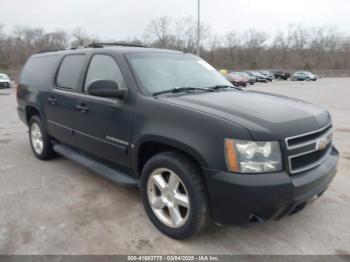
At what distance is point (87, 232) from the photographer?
2980 mm

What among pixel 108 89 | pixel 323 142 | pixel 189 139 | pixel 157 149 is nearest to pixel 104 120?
pixel 108 89

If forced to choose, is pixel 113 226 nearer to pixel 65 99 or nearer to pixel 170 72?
pixel 170 72

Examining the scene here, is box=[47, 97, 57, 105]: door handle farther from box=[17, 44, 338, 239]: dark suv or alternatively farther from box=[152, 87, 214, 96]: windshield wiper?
box=[152, 87, 214, 96]: windshield wiper

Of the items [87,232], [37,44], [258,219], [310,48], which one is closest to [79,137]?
[87,232]

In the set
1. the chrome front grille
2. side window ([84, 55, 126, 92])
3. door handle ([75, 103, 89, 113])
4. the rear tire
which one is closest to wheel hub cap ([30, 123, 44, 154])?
the rear tire

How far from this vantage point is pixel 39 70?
5.12m

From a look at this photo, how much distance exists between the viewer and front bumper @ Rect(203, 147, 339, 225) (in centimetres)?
230

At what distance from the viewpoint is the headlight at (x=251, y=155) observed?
234 centimetres

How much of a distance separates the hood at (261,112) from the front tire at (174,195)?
0.54m

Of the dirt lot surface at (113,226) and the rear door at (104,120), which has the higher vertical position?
the rear door at (104,120)

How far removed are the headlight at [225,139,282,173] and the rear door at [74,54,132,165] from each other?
1.23m

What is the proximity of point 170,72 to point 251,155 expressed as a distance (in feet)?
5.34

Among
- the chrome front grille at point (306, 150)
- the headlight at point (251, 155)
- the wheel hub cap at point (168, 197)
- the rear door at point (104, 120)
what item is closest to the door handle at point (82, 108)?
the rear door at point (104, 120)

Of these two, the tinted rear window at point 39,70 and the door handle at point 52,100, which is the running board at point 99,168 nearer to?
the door handle at point 52,100
